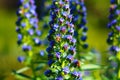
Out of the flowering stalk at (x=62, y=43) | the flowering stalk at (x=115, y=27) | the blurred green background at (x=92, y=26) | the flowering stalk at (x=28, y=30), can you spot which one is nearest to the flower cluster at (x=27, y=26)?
the flowering stalk at (x=28, y=30)

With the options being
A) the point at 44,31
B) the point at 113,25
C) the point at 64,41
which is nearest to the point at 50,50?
Answer: the point at 64,41

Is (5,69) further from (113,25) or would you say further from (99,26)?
(99,26)

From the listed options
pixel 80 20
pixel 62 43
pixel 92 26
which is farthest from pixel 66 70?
pixel 92 26

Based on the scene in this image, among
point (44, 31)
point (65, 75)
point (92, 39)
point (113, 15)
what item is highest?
point (92, 39)

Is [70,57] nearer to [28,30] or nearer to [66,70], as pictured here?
[66,70]

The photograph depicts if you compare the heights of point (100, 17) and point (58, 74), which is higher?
point (100, 17)

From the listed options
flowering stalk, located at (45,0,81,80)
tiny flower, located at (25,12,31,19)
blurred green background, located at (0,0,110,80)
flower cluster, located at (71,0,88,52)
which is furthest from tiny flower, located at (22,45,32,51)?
blurred green background, located at (0,0,110,80)
